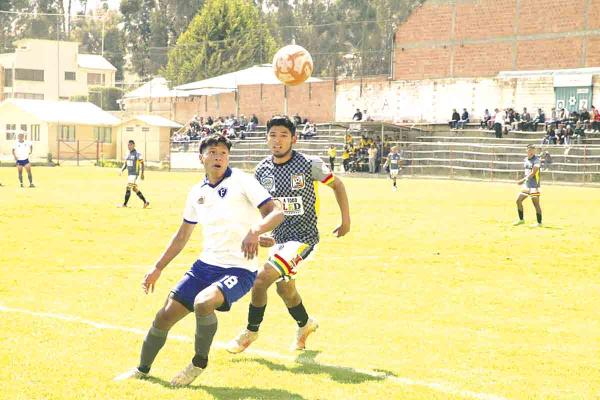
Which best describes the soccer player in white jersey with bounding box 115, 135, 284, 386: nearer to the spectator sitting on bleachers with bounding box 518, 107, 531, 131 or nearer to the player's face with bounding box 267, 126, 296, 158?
the player's face with bounding box 267, 126, 296, 158

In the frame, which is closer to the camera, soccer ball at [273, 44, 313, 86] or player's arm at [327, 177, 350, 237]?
player's arm at [327, 177, 350, 237]

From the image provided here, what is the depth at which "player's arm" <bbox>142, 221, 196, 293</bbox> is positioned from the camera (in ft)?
24.4

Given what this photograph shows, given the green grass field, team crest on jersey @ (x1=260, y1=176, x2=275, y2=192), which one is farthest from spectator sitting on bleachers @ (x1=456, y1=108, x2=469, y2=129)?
team crest on jersey @ (x1=260, y1=176, x2=275, y2=192)

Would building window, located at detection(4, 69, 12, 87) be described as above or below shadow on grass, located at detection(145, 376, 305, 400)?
above

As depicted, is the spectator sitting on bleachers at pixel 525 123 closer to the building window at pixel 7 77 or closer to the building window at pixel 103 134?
the building window at pixel 103 134

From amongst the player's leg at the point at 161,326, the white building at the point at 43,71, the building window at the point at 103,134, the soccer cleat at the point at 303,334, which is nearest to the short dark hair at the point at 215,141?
the player's leg at the point at 161,326

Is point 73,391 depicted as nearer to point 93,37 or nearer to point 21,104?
point 21,104

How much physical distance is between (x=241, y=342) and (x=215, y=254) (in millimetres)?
1353

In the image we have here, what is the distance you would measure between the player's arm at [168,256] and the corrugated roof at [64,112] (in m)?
67.5

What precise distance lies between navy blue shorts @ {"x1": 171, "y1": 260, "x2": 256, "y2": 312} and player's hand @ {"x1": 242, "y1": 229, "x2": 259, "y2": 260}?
307 millimetres

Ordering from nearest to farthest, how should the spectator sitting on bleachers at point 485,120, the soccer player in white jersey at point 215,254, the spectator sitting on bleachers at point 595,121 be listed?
the soccer player in white jersey at point 215,254
the spectator sitting on bleachers at point 595,121
the spectator sitting on bleachers at point 485,120

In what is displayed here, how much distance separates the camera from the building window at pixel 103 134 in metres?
76.7

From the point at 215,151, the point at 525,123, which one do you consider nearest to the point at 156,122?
the point at 525,123

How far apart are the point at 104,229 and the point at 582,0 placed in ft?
A: 143
